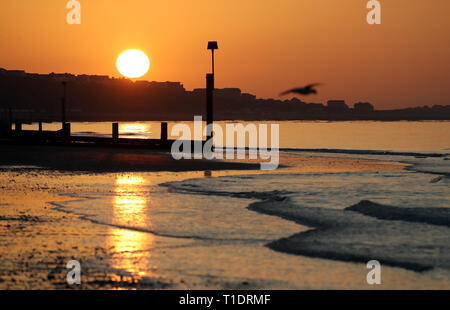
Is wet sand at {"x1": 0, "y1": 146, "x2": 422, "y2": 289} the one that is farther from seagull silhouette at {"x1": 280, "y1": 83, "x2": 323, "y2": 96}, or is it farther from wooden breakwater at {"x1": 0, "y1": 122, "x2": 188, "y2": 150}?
wooden breakwater at {"x1": 0, "y1": 122, "x2": 188, "y2": 150}

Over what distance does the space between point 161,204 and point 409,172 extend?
14.0 metres

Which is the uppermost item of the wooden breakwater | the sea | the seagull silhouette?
the seagull silhouette

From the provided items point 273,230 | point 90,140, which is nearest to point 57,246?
point 273,230

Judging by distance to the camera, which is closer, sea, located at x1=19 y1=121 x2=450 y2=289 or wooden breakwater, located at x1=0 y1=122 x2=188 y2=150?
sea, located at x1=19 y1=121 x2=450 y2=289

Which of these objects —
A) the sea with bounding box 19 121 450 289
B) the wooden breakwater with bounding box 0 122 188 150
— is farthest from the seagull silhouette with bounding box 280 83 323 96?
the wooden breakwater with bounding box 0 122 188 150

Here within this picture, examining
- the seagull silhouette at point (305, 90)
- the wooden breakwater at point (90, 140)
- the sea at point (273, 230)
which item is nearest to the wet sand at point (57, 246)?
the sea at point (273, 230)

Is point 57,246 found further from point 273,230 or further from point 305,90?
point 305,90

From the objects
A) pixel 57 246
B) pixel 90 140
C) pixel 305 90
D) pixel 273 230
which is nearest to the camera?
pixel 57 246

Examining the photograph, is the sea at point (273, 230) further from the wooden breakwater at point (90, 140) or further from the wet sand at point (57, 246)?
the wooden breakwater at point (90, 140)

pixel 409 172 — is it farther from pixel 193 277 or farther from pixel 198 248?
pixel 193 277

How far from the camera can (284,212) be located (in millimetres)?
14789

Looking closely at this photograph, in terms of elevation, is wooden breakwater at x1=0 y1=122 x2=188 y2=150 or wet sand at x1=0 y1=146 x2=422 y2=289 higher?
wooden breakwater at x1=0 y1=122 x2=188 y2=150
